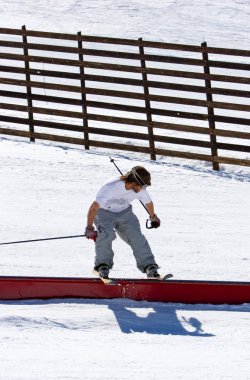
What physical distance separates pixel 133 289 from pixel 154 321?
493 millimetres

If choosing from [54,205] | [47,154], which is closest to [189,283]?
[54,205]

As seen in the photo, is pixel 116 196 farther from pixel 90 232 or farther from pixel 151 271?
pixel 151 271

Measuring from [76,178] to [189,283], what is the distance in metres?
4.73

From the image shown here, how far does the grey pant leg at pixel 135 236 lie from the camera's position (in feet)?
26.8

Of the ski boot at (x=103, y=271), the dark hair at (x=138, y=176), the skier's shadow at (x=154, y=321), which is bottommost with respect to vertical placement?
the skier's shadow at (x=154, y=321)

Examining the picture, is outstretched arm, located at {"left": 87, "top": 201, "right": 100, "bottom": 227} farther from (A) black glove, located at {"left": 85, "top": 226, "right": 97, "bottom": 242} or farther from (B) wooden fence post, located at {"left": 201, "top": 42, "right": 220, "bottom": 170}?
(B) wooden fence post, located at {"left": 201, "top": 42, "right": 220, "bottom": 170}

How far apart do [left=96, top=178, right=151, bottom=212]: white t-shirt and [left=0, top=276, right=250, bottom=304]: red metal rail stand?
594 millimetres

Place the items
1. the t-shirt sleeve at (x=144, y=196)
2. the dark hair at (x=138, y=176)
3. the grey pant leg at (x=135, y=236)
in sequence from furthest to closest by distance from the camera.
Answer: the grey pant leg at (x=135, y=236) → the t-shirt sleeve at (x=144, y=196) → the dark hair at (x=138, y=176)

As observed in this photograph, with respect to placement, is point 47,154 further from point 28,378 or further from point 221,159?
point 28,378

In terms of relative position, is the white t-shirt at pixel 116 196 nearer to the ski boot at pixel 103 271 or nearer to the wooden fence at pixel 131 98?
the ski boot at pixel 103 271

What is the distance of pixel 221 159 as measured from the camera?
13.2 meters

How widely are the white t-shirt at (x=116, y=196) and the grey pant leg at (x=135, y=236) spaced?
0.11 metres

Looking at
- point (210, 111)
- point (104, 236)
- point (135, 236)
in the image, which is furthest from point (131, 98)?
point (104, 236)

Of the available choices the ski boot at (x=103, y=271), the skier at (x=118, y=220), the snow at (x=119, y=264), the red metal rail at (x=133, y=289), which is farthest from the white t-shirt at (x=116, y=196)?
the snow at (x=119, y=264)
